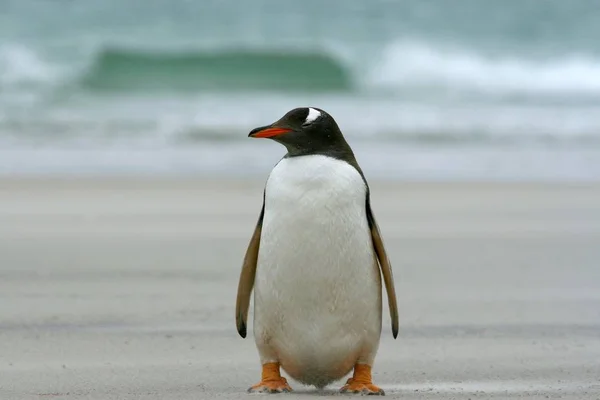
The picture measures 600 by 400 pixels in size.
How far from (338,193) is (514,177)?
9.33 metres

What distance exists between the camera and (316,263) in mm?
4215

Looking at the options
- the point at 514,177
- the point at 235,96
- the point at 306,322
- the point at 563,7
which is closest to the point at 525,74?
the point at 563,7

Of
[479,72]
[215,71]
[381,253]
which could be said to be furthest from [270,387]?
[215,71]

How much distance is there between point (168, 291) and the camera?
22.7 feet

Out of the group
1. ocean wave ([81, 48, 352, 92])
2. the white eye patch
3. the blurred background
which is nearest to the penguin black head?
the white eye patch

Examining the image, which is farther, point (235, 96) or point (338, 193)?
point (235, 96)

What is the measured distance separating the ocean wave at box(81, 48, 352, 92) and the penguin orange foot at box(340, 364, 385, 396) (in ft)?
63.7

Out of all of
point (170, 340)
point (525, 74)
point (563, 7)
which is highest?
point (563, 7)

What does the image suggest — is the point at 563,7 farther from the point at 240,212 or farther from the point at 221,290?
the point at 221,290

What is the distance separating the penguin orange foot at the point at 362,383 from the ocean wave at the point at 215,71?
63.7 ft

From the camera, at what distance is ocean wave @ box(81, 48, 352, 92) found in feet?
79.6

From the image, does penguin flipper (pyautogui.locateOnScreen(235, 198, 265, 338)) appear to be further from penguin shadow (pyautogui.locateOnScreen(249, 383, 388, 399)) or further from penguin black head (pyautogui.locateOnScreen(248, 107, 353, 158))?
penguin black head (pyautogui.locateOnScreen(248, 107, 353, 158))

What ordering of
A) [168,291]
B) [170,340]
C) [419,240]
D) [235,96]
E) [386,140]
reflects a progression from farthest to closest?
[235,96], [386,140], [419,240], [168,291], [170,340]

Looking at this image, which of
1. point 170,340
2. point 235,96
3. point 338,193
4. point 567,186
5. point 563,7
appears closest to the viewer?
point 338,193
